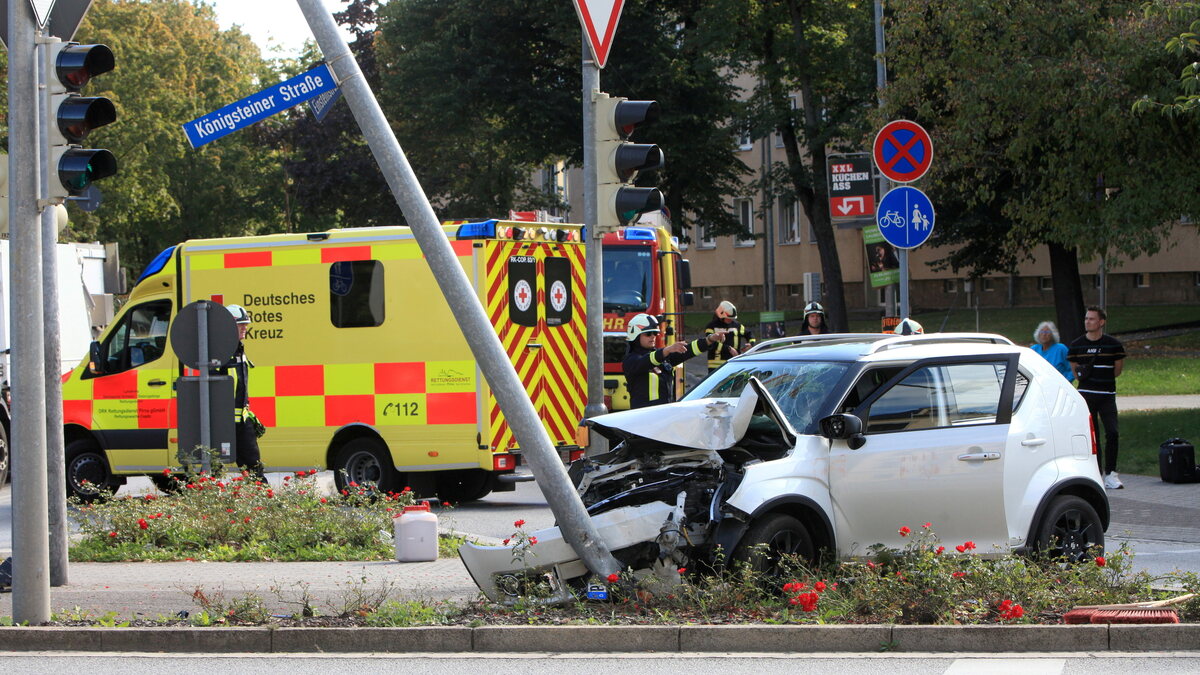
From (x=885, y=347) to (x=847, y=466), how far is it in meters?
0.88

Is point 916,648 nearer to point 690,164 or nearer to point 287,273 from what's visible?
point 287,273

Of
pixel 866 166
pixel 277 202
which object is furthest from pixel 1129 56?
pixel 277 202

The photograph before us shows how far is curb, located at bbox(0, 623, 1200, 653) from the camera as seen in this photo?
22.1 feet

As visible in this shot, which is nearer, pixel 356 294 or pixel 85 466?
pixel 356 294

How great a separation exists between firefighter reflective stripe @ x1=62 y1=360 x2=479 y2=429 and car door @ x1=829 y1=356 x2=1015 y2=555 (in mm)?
6071

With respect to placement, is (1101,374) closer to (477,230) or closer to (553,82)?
(477,230)

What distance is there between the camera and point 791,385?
8.62 metres

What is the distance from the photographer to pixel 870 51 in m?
36.1

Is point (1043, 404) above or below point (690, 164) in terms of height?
below

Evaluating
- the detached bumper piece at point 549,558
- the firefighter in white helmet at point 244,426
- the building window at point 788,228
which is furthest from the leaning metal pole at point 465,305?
the building window at point 788,228

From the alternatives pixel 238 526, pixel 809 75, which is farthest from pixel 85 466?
pixel 809 75

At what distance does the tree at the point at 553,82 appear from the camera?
128 feet

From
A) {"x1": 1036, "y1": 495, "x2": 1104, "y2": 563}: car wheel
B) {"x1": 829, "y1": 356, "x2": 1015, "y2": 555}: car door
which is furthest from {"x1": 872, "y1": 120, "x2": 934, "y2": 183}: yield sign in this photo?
{"x1": 1036, "y1": 495, "x2": 1104, "y2": 563}: car wheel

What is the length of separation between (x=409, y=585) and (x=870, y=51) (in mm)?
29579
